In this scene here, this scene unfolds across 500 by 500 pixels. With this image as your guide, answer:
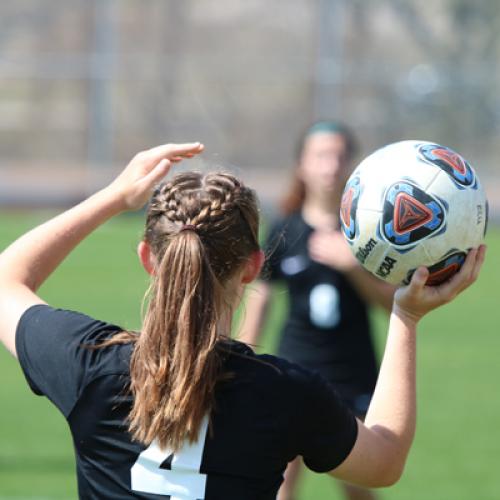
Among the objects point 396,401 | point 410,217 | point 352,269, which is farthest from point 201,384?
point 352,269

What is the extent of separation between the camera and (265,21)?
25.1 metres

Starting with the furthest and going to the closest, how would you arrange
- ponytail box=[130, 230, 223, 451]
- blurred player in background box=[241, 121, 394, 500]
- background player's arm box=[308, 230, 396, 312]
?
blurred player in background box=[241, 121, 394, 500] → background player's arm box=[308, 230, 396, 312] → ponytail box=[130, 230, 223, 451]

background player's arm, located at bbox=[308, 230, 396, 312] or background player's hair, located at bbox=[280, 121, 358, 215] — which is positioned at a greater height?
background player's hair, located at bbox=[280, 121, 358, 215]

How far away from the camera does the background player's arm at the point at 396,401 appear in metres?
2.42

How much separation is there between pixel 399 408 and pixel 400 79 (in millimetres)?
21139

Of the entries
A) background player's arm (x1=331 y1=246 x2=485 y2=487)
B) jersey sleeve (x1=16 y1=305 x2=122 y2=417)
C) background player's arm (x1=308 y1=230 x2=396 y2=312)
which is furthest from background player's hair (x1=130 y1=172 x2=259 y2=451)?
background player's arm (x1=308 y1=230 x2=396 y2=312)

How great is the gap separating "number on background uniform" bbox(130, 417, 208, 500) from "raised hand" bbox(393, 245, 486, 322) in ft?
1.67

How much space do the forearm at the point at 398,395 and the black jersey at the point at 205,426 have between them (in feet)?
0.33

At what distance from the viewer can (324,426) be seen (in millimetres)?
2357

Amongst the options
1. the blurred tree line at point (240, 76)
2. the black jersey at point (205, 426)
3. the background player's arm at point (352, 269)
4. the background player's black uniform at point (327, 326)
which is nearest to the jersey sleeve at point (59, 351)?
the black jersey at point (205, 426)

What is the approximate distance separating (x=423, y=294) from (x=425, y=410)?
18.7 feet

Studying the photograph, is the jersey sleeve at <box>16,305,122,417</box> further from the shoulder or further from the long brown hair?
the shoulder

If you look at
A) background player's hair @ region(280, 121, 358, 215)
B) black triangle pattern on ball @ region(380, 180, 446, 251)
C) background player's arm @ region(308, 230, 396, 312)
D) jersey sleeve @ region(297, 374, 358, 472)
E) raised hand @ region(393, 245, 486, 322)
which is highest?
black triangle pattern on ball @ region(380, 180, 446, 251)

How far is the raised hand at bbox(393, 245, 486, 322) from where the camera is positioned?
247 cm
